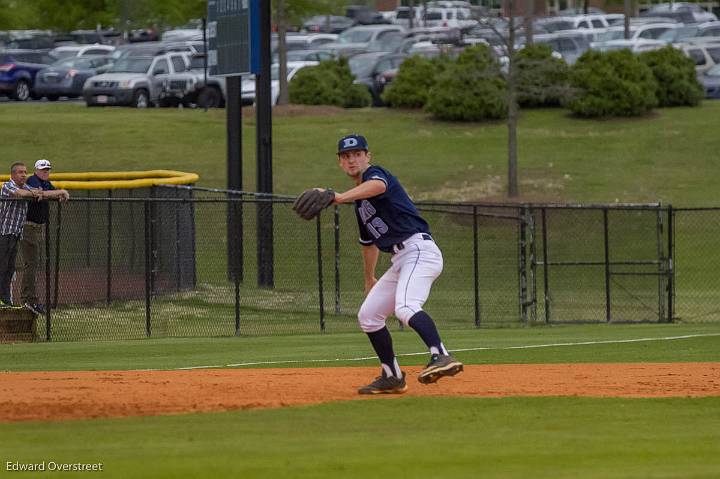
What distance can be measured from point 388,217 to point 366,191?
0.51m

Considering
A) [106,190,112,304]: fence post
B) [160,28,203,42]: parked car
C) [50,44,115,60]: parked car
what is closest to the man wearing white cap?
[106,190,112,304]: fence post

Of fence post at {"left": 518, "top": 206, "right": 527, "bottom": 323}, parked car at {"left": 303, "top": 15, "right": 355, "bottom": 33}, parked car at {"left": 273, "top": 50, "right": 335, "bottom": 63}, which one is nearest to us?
fence post at {"left": 518, "top": 206, "right": 527, "bottom": 323}

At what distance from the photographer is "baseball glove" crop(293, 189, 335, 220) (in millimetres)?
9148

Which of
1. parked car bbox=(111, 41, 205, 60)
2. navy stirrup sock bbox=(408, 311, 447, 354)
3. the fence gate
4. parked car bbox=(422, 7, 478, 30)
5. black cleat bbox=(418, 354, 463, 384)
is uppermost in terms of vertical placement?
parked car bbox=(422, 7, 478, 30)

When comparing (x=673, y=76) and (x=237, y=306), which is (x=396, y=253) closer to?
(x=237, y=306)

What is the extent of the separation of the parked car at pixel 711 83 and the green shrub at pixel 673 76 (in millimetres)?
3489

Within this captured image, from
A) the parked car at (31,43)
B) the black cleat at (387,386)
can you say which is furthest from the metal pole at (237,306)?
the parked car at (31,43)

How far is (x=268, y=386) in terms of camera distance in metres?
10.8

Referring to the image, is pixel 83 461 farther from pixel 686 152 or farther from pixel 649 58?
pixel 649 58

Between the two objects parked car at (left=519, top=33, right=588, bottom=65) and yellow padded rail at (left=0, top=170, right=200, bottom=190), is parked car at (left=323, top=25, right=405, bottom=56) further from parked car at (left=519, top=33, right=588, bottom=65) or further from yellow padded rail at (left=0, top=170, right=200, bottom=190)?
yellow padded rail at (left=0, top=170, right=200, bottom=190)

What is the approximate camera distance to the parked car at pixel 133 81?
1694 inches

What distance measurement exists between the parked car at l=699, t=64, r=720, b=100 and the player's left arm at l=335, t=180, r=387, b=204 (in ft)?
118

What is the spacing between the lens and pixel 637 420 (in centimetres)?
920

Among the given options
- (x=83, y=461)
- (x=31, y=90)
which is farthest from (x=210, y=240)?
(x=31, y=90)
